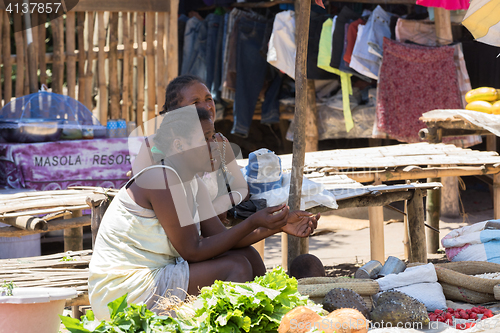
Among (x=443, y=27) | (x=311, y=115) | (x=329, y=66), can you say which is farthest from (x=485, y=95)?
(x=311, y=115)

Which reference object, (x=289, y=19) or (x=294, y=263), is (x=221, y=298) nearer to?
(x=294, y=263)

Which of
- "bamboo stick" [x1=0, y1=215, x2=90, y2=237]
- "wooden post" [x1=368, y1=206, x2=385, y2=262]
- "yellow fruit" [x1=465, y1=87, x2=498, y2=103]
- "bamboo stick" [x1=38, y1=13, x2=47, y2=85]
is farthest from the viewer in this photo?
"bamboo stick" [x1=38, y1=13, x2=47, y2=85]

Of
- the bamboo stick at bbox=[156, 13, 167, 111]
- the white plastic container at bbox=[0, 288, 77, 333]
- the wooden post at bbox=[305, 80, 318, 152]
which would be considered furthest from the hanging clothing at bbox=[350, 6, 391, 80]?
the white plastic container at bbox=[0, 288, 77, 333]

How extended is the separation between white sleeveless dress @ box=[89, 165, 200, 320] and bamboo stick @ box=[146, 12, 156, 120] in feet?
12.5

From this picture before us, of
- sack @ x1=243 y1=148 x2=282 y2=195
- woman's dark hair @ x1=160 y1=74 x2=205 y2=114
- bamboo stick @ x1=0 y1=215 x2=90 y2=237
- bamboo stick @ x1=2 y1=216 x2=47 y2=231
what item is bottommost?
bamboo stick @ x1=0 y1=215 x2=90 y2=237

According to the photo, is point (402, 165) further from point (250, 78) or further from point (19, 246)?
point (19, 246)

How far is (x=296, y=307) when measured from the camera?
1.84 m

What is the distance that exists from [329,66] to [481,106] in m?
1.82

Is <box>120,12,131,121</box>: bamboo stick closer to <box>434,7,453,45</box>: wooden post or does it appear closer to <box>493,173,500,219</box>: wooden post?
<box>434,7,453,45</box>: wooden post

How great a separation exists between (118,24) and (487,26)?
176 inches

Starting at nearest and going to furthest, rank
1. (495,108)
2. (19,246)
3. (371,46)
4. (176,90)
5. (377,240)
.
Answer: (176,90), (377,240), (19,246), (495,108), (371,46)

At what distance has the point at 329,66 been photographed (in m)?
6.32

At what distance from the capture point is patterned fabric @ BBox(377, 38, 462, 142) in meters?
6.11

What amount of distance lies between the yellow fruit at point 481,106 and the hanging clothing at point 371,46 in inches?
47.6
